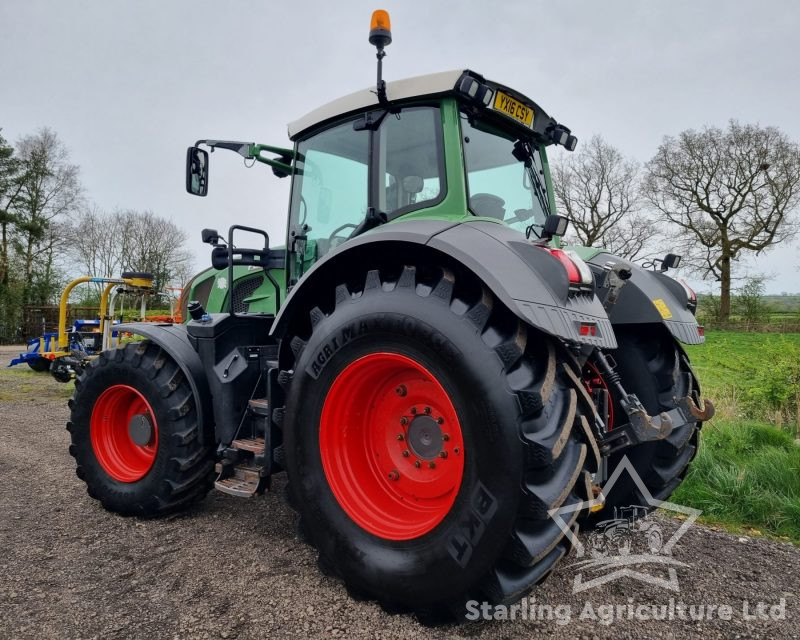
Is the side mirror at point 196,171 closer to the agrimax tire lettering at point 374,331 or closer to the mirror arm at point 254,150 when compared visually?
the mirror arm at point 254,150

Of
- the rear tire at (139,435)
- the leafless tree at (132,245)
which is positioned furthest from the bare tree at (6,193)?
the rear tire at (139,435)

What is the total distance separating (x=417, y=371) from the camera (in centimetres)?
253

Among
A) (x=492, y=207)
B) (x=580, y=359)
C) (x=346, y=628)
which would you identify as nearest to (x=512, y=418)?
(x=580, y=359)

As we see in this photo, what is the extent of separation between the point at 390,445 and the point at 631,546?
5.21 feet

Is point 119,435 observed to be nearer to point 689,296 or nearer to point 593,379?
point 593,379

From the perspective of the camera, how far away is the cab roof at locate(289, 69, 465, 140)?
9.55 feet

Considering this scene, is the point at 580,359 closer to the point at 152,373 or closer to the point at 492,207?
the point at 492,207

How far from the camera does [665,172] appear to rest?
26969 mm

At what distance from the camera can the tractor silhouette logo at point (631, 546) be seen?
9.11 feet

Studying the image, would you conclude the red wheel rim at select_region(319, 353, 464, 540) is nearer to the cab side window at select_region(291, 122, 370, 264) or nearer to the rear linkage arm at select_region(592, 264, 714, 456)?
the rear linkage arm at select_region(592, 264, 714, 456)

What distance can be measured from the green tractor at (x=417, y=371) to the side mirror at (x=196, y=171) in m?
0.02

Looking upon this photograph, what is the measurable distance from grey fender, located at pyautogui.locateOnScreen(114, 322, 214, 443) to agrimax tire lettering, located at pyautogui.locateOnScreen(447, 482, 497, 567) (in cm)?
189

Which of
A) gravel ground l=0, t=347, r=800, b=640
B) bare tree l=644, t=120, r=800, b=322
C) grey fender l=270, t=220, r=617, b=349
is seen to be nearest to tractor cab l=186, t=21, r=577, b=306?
grey fender l=270, t=220, r=617, b=349

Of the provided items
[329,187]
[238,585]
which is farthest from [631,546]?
[329,187]
